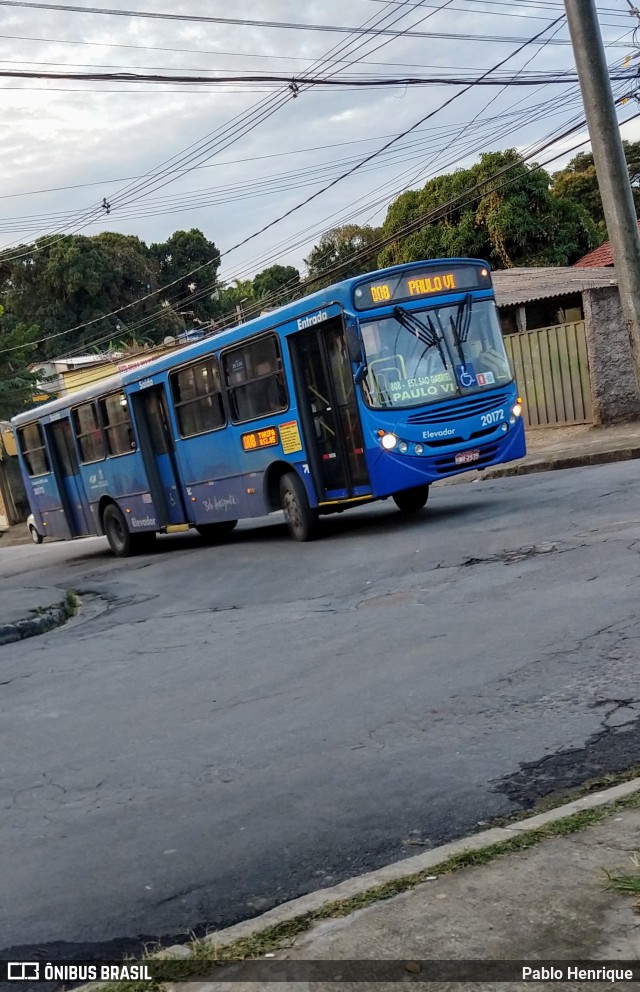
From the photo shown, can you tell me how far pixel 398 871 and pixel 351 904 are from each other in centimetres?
29

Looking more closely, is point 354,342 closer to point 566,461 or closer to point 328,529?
point 328,529

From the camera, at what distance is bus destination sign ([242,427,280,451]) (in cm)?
1426

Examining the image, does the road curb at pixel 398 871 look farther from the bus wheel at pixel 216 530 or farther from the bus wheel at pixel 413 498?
the bus wheel at pixel 216 530

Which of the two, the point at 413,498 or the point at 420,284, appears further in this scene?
the point at 413,498

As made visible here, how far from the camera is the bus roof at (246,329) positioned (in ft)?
42.5

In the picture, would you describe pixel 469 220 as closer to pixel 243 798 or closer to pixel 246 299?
pixel 246 299

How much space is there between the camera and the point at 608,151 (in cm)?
1254

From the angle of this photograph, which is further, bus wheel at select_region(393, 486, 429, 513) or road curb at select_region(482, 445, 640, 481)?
road curb at select_region(482, 445, 640, 481)

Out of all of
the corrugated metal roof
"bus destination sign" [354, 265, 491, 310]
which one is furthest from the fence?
"bus destination sign" [354, 265, 491, 310]

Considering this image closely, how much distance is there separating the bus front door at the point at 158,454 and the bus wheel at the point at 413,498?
4034 millimetres

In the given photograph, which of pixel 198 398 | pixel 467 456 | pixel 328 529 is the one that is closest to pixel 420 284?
pixel 467 456

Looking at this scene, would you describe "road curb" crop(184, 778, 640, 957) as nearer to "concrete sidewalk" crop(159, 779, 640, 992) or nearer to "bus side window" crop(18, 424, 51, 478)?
"concrete sidewalk" crop(159, 779, 640, 992)

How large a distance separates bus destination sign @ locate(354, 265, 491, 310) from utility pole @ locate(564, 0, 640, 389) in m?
1.69

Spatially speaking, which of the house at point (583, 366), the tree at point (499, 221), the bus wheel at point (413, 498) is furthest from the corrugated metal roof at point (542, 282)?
the bus wheel at point (413, 498)
